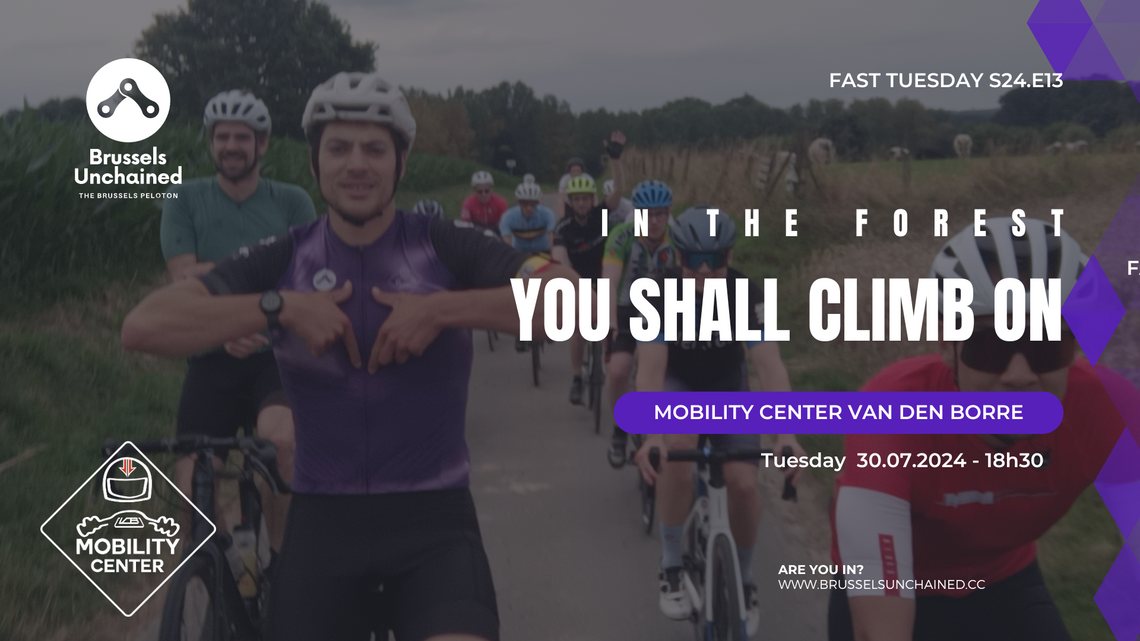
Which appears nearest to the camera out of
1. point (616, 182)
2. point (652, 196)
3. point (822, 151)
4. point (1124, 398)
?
point (1124, 398)

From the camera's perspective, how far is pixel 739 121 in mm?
43594

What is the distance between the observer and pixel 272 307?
2535mm

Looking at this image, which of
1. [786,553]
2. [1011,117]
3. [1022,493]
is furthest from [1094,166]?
[1022,493]

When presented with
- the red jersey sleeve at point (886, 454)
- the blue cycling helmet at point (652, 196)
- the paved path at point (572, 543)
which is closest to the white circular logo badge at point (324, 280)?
the red jersey sleeve at point (886, 454)

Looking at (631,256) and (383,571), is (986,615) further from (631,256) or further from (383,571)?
(631,256)

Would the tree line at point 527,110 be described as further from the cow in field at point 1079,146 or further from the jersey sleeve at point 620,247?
the jersey sleeve at point 620,247

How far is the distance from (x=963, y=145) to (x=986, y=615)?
840 inches

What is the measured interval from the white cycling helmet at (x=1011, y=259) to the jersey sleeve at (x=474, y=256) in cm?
113

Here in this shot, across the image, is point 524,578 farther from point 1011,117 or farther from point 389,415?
point 1011,117

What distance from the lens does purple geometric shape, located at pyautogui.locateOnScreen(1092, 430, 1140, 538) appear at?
225 cm

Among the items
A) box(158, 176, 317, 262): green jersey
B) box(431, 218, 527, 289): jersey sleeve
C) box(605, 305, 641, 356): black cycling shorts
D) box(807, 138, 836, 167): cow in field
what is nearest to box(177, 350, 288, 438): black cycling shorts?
box(158, 176, 317, 262): green jersey

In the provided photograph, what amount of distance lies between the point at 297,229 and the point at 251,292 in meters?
0.26

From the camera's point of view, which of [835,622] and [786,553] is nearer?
[835,622]

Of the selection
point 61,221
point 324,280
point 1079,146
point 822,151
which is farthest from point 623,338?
point 1079,146
